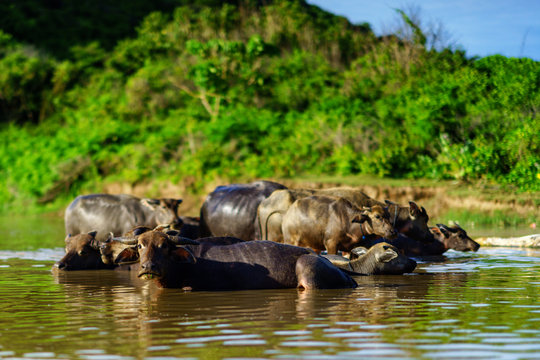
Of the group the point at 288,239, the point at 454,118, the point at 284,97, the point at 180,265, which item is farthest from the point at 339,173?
the point at 180,265

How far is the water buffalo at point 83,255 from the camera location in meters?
12.4

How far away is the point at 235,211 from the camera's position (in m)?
16.3

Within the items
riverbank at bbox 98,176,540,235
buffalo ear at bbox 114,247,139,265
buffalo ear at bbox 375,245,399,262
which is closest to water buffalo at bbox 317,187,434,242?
buffalo ear at bbox 375,245,399,262

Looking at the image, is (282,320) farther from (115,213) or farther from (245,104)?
(245,104)

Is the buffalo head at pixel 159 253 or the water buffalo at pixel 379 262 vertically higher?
the buffalo head at pixel 159 253

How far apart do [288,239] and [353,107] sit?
17509 millimetres

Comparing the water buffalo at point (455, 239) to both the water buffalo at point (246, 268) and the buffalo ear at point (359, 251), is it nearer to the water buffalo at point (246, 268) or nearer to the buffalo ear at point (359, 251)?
the buffalo ear at point (359, 251)

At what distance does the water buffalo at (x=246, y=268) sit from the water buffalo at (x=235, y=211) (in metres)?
6.43

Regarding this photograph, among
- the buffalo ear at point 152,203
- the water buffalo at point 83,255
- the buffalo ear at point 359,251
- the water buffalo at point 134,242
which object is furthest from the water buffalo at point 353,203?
the water buffalo at point 134,242

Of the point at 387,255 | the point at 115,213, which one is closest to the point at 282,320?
the point at 387,255

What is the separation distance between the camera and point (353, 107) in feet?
97.6

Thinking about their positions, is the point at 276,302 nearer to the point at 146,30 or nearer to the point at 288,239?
the point at 288,239

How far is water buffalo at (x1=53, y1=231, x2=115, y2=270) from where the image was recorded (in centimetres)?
1236

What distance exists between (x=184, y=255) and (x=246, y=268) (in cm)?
79
